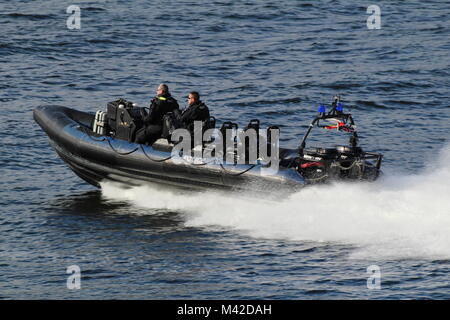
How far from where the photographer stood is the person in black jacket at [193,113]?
1597 cm

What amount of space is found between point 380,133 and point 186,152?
6588 millimetres

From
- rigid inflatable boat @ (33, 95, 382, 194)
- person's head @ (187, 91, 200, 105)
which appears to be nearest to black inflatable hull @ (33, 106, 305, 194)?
rigid inflatable boat @ (33, 95, 382, 194)

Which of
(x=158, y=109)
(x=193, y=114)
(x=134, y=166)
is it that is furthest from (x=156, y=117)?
(x=134, y=166)

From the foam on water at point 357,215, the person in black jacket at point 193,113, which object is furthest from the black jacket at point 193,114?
the foam on water at point 357,215

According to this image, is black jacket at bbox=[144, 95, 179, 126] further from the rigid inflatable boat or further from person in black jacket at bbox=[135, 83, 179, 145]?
the rigid inflatable boat

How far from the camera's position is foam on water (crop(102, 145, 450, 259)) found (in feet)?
45.1

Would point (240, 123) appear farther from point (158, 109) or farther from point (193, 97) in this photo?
point (193, 97)

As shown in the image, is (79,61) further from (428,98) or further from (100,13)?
(428,98)

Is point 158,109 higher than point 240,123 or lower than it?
higher

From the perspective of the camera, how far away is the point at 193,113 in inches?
628

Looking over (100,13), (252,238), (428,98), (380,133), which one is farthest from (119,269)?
(100,13)

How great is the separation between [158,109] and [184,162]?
117 centimetres

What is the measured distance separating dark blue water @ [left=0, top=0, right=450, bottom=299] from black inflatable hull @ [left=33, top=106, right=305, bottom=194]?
26cm

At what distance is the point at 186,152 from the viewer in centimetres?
1593
